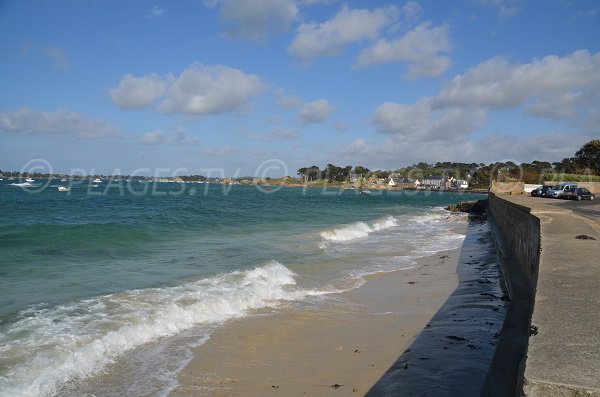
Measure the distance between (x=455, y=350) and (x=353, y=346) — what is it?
1.45 meters

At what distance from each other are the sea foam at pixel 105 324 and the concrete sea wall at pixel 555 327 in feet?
16.0

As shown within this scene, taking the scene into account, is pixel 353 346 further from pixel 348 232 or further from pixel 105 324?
pixel 348 232

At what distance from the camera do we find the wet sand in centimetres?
548

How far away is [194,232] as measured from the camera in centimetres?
2355

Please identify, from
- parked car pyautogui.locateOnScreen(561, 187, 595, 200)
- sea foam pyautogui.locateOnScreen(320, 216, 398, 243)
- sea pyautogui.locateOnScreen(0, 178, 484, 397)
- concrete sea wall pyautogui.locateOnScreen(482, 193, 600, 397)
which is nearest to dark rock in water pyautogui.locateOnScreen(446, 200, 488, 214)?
parked car pyautogui.locateOnScreen(561, 187, 595, 200)

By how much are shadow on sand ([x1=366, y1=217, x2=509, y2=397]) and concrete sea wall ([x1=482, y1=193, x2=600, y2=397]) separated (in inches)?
21.1

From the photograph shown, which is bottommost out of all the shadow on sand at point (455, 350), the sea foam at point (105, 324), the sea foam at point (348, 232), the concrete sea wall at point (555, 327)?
the sea foam at point (348, 232)

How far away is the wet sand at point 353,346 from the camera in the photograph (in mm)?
5484

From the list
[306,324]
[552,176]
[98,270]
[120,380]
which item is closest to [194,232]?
[98,270]

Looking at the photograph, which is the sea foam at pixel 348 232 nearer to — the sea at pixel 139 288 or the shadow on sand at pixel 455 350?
the sea at pixel 139 288

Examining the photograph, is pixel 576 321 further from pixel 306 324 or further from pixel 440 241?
pixel 440 241

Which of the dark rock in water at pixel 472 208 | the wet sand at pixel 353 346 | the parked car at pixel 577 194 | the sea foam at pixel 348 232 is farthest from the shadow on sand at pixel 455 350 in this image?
the dark rock in water at pixel 472 208

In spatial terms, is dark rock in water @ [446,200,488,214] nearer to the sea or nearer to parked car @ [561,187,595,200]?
parked car @ [561,187,595,200]

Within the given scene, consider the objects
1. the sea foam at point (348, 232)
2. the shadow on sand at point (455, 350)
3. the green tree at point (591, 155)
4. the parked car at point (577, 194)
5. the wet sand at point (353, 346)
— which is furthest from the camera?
the green tree at point (591, 155)
